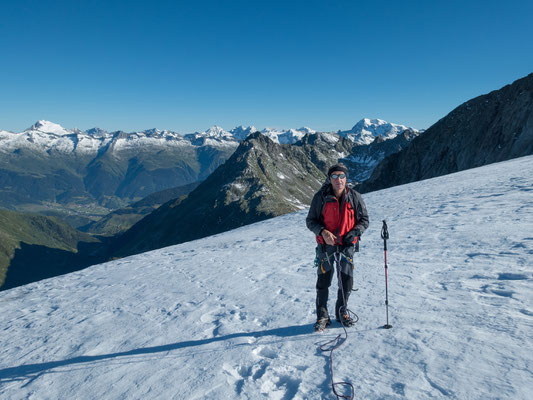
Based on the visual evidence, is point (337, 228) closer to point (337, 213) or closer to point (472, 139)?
point (337, 213)

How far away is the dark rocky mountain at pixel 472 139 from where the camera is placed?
6700 cm

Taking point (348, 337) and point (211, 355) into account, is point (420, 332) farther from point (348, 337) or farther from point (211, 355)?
point (211, 355)

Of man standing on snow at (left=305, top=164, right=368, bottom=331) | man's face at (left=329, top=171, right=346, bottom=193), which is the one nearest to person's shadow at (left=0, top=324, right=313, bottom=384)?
man standing on snow at (left=305, top=164, right=368, bottom=331)

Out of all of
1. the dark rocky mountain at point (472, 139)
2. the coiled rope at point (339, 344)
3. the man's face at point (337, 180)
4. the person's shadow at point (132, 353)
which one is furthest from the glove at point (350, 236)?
the dark rocky mountain at point (472, 139)

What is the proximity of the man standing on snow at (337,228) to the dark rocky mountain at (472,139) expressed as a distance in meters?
68.5

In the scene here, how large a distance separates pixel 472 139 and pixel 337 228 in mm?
98324

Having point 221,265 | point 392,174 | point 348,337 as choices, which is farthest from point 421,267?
point 392,174

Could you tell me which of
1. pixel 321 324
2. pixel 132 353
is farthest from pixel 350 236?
pixel 132 353

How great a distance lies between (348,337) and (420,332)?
1437mm

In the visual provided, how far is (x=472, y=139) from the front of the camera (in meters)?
85.1

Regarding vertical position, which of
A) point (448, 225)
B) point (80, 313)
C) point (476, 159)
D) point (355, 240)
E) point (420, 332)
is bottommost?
point (80, 313)

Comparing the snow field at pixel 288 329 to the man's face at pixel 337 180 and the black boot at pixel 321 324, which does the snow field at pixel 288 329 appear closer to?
the black boot at pixel 321 324

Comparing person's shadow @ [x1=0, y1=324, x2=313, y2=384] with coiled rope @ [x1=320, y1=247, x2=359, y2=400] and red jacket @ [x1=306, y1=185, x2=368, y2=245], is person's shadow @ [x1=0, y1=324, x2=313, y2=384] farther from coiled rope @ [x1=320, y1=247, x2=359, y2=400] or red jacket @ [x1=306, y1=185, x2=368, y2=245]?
red jacket @ [x1=306, y1=185, x2=368, y2=245]

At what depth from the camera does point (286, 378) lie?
5.48 meters
